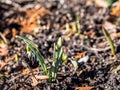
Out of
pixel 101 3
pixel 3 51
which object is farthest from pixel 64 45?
pixel 101 3

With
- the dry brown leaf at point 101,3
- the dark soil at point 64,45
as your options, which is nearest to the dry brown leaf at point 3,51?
the dark soil at point 64,45

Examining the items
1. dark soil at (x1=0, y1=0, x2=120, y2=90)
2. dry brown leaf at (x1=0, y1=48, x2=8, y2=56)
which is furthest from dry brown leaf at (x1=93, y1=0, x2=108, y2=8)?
dry brown leaf at (x1=0, y1=48, x2=8, y2=56)

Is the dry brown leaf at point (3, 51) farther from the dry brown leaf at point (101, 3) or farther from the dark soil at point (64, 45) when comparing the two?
the dry brown leaf at point (101, 3)

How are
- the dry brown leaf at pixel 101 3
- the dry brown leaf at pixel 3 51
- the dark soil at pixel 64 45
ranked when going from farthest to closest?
the dry brown leaf at pixel 101 3
the dry brown leaf at pixel 3 51
the dark soil at pixel 64 45

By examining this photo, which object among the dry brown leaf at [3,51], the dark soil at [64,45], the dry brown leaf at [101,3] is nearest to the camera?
the dark soil at [64,45]

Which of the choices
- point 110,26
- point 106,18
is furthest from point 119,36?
point 106,18

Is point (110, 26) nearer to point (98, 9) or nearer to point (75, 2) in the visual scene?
point (98, 9)

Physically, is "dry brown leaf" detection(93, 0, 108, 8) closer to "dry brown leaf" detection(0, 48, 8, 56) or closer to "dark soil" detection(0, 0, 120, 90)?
"dark soil" detection(0, 0, 120, 90)

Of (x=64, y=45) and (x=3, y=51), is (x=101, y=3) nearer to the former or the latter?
(x=64, y=45)
